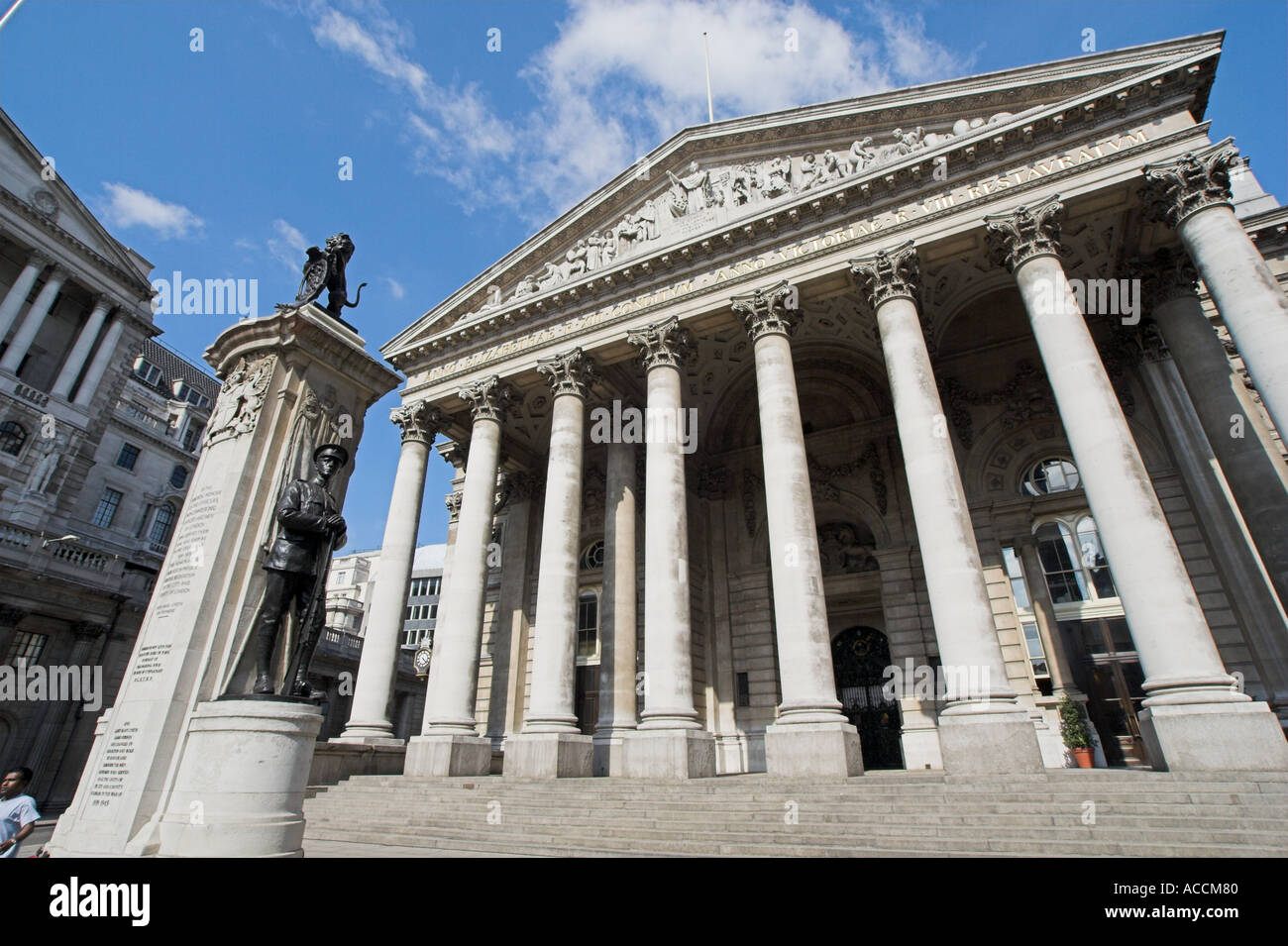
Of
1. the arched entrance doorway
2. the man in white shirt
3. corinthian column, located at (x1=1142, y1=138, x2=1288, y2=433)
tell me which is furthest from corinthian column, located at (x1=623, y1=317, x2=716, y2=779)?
corinthian column, located at (x1=1142, y1=138, x2=1288, y2=433)

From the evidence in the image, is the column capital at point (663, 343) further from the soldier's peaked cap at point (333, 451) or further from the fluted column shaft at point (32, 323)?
the fluted column shaft at point (32, 323)

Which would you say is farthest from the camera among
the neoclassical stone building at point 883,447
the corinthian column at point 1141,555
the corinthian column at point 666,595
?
the corinthian column at point 666,595

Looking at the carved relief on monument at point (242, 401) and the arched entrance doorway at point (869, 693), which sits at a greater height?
the carved relief on monument at point (242, 401)

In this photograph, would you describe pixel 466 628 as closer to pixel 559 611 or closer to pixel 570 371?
pixel 559 611

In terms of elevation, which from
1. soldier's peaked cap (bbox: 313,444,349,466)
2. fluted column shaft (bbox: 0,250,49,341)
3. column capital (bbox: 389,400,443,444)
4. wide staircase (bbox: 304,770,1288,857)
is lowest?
wide staircase (bbox: 304,770,1288,857)

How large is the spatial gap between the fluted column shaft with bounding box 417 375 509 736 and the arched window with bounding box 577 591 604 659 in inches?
245

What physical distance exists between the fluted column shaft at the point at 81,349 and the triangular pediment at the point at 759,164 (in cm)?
1889

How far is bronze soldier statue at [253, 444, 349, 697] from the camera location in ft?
18.9

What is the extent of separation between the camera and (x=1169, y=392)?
17.0 metres

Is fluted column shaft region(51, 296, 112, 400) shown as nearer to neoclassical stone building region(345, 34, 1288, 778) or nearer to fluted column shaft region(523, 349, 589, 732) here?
neoclassical stone building region(345, 34, 1288, 778)

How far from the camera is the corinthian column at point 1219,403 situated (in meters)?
13.3

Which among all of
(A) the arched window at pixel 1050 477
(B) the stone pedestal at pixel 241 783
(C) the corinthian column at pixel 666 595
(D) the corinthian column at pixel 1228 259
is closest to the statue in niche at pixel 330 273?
(B) the stone pedestal at pixel 241 783
